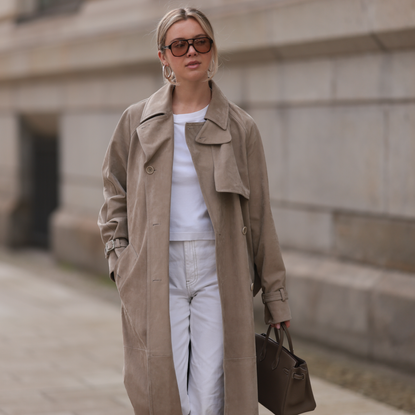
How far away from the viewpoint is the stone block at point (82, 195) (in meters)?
10.4

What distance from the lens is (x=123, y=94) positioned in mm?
9797

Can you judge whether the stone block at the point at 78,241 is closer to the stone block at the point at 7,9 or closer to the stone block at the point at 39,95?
the stone block at the point at 39,95

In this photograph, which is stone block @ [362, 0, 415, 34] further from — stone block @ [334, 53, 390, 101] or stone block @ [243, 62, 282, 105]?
stone block @ [243, 62, 282, 105]

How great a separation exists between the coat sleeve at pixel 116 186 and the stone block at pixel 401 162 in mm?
3118

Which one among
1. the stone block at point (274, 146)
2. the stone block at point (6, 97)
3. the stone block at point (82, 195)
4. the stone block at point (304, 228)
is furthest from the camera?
the stone block at point (6, 97)

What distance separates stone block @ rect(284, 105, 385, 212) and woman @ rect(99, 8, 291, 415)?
313 centimetres

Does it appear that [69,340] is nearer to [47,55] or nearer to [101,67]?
[101,67]

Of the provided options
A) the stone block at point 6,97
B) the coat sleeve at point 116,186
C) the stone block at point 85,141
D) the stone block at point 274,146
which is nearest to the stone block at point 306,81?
the stone block at point 274,146

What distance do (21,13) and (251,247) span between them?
10316 mm

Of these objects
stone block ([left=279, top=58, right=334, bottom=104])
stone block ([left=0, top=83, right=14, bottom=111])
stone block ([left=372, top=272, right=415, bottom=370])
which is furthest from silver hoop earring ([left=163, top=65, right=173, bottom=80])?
stone block ([left=0, top=83, right=14, bottom=111])

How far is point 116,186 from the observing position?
10.8 ft

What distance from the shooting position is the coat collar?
123 inches

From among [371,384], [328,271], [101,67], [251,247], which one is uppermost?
[101,67]

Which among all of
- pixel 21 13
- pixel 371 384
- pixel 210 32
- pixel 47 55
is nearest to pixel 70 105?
pixel 47 55
